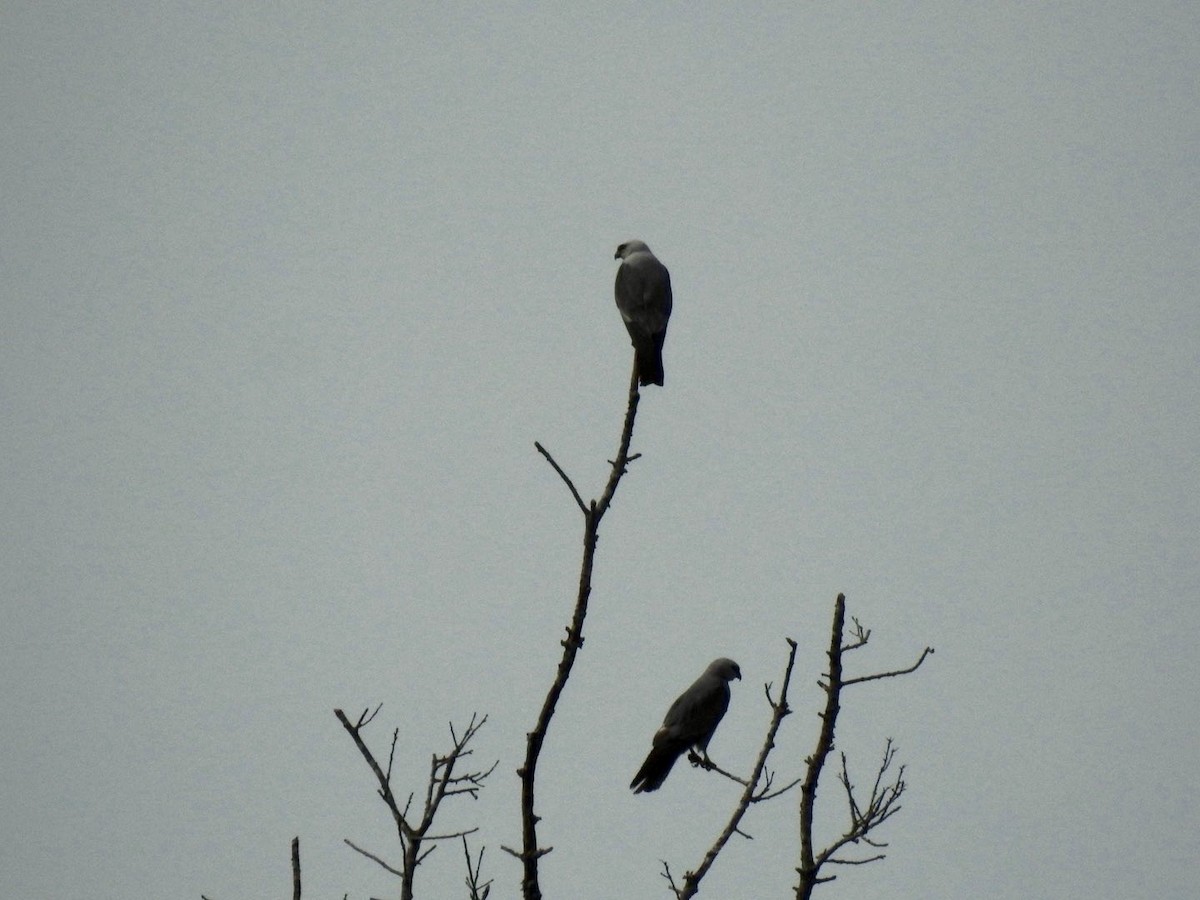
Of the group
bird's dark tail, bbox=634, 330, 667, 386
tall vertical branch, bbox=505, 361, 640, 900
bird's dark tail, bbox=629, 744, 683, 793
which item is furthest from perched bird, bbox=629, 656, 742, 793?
tall vertical branch, bbox=505, 361, 640, 900

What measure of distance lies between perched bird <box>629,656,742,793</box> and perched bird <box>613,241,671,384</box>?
8.04ft

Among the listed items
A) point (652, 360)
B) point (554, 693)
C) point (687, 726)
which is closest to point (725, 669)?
point (687, 726)

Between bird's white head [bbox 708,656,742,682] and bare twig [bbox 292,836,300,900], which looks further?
bird's white head [bbox 708,656,742,682]

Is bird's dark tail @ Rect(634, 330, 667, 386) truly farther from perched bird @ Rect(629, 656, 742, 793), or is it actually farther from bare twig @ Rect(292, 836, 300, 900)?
bare twig @ Rect(292, 836, 300, 900)

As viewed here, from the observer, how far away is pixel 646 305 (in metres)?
8.13

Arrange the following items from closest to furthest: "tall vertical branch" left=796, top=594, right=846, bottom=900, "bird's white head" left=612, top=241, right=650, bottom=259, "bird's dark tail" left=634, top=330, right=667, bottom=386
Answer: "tall vertical branch" left=796, top=594, right=846, bottom=900 → "bird's dark tail" left=634, top=330, right=667, bottom=386 → "bird's white head" left=612, top=241, right=650, bottom=259

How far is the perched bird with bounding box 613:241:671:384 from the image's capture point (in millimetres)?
7602

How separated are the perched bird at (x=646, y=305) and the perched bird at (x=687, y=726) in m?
2.45

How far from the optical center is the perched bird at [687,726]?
7.11 m

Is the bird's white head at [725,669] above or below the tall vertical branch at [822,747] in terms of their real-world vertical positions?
above

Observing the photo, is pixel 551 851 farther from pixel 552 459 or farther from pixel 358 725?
pixel 552 459

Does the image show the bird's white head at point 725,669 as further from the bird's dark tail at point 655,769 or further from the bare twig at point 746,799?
the bare twig at point 746,799

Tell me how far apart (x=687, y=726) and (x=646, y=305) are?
3231 millimetres

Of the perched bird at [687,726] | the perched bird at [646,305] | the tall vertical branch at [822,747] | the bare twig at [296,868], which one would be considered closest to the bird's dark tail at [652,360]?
the perched bird at [646,305]
